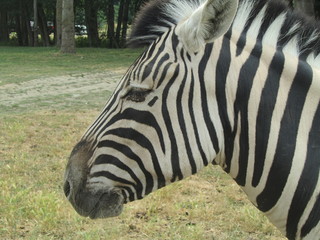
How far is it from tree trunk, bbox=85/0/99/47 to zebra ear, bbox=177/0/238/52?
115 feet

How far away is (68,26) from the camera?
880 inches

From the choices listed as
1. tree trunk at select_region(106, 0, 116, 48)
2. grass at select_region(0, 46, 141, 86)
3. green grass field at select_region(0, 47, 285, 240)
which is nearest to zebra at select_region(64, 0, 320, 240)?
green grass field at select_region(0, 47, 285, 240)

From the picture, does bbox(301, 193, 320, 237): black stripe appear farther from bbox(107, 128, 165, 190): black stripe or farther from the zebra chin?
the zebra chin

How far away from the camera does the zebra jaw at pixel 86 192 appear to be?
6.76 ft

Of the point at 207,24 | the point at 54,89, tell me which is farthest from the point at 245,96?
the point at 54,89

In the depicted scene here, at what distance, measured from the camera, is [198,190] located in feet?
17.3

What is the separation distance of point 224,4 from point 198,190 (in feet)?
12.1

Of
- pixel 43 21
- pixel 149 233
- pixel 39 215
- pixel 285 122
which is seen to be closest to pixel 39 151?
pixel 39 215

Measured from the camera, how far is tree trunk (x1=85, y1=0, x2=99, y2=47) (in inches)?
1423

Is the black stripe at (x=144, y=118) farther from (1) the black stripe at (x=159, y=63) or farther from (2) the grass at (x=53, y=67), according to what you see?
(2) the grass at (x=53, y=67)

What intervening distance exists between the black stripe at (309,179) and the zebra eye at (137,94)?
75 centimetres

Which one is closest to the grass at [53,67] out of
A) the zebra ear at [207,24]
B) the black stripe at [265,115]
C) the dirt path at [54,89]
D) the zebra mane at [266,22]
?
the dirt path at [54,89]

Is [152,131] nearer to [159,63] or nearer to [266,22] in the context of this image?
[159,63]

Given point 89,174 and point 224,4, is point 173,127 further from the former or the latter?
point 224,4
